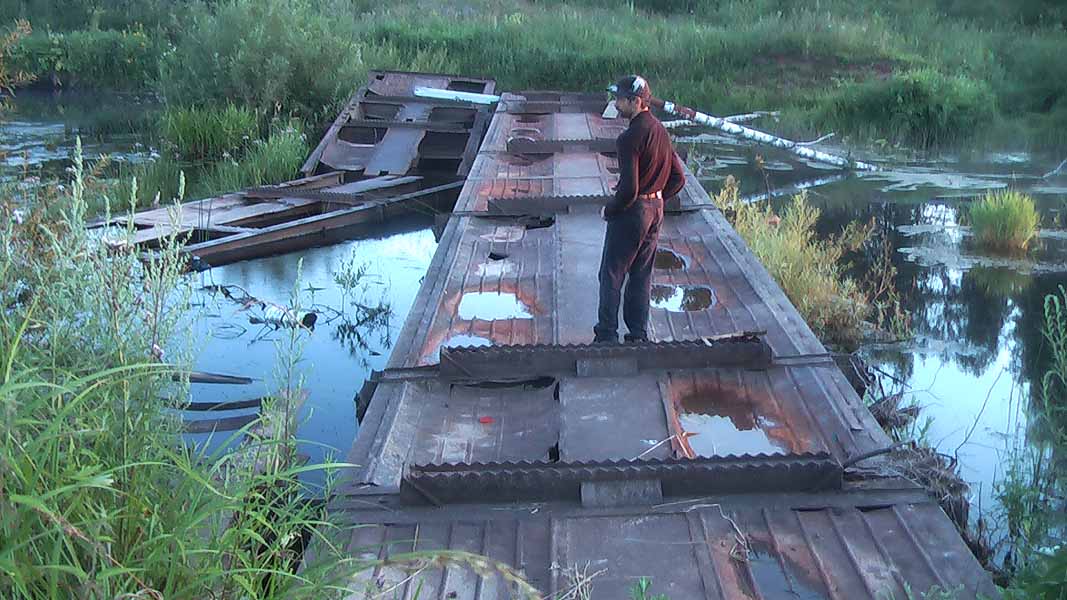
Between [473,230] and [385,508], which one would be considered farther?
[473,230]

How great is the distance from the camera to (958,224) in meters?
10.7

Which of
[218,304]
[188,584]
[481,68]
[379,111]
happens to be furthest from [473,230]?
[481,68]

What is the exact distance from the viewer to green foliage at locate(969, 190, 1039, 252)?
30.9ft

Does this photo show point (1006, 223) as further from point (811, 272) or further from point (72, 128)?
point (72, 128)

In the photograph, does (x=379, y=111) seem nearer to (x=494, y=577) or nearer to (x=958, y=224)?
(x=958, y=224)

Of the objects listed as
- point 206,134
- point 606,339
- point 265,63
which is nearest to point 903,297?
point 606,339

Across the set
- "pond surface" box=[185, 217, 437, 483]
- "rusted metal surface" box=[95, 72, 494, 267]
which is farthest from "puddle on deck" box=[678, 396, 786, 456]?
"rusted metal surface" box=[95, 72, 494, 267]

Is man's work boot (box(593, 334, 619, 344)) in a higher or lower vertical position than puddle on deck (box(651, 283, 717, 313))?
higher

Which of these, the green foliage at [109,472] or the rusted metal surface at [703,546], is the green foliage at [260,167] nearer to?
the green foliage at [109,472]

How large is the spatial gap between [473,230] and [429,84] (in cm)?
839

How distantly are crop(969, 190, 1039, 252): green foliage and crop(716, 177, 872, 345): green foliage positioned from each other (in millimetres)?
1124

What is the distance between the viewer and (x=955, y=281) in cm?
903

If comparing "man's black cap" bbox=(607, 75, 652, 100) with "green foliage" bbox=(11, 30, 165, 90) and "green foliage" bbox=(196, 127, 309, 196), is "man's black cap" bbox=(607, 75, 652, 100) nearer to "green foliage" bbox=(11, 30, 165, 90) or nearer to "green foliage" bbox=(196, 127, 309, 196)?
"green foliage" bbox=(196, 127, 309, 196)

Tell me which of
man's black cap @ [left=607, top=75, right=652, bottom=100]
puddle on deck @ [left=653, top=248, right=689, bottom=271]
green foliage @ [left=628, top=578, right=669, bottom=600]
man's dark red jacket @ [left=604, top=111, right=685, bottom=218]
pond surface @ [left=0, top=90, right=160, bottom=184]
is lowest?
pond surface @ [left=0, top=90, right=160, bottom=184]
